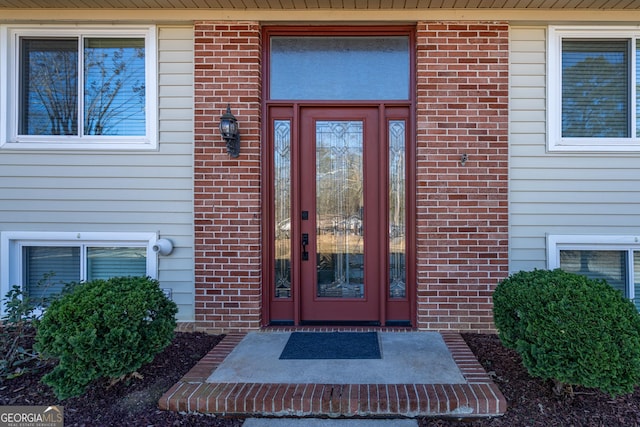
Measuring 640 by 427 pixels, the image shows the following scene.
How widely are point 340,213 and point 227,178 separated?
122 cm

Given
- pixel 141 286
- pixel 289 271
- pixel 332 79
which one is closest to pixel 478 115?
pixel 332 79

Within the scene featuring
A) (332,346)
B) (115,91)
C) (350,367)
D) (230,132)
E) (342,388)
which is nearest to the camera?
(342,388)

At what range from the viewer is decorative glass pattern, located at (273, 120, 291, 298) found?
4109mm

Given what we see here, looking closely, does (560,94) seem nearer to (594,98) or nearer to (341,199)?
(594,98)

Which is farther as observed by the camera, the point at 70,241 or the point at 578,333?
the point at 70,241

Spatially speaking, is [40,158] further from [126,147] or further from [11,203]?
[126,147]

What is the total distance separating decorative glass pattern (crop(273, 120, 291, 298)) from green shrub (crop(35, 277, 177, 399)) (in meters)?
1.45

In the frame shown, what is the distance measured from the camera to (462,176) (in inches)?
154

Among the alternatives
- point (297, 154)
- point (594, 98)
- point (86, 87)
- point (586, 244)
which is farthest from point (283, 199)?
point (594, 98)

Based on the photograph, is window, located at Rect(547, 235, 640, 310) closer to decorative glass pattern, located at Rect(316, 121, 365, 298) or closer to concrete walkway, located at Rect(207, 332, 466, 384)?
concrete walkway, located at Rect(207, 332, 466, 384)

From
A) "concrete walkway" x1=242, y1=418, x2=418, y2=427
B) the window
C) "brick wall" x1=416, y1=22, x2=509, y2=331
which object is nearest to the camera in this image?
"concrete walkway" x1=242, y1=418, x2=418, y2=427

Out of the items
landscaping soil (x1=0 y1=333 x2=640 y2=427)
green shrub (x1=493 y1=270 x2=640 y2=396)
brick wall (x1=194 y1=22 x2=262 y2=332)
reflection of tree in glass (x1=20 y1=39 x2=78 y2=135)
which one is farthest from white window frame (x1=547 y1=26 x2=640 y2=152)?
reflection of tree in glass (x1=20 y1=39 x2=78 y2=135)

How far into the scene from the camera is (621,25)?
3.95m

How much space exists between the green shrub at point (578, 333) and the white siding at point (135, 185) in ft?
10.2
